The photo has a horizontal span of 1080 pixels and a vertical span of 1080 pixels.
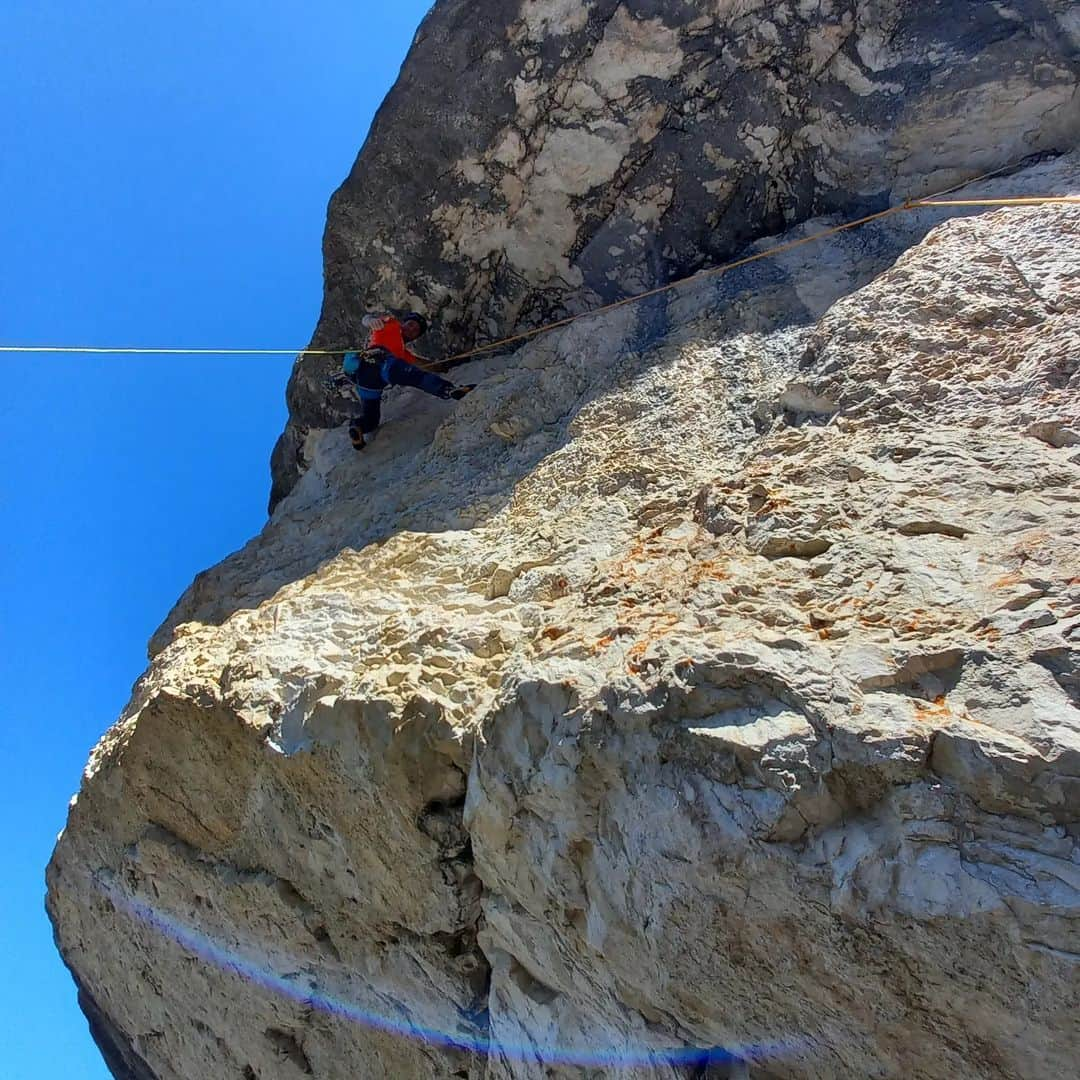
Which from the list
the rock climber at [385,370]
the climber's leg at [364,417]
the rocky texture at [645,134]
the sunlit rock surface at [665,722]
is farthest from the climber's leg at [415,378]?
the rocky texture at [645,134]

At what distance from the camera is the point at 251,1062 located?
5383 millimetres

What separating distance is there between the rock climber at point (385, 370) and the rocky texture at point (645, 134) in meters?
0.45

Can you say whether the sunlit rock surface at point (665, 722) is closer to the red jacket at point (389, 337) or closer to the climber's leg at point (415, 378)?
the climber's leg at point (415, 378)

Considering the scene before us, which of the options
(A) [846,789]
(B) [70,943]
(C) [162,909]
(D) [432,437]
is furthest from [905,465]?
(B) [70,943]

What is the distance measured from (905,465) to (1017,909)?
1.77 meters

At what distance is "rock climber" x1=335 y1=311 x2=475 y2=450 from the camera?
6684 mm

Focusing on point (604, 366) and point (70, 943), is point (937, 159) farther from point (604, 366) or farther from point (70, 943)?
point (70, 943)

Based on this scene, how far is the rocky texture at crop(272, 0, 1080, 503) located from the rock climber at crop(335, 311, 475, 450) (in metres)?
0.45

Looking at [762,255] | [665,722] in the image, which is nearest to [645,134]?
[762,255]

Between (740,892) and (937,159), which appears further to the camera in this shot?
(937,159)

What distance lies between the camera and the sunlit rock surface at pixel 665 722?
2322 millimetres

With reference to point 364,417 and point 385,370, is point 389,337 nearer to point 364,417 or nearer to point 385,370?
point 385,370

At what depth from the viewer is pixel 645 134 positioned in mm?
6258

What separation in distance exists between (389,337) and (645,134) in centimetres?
248
